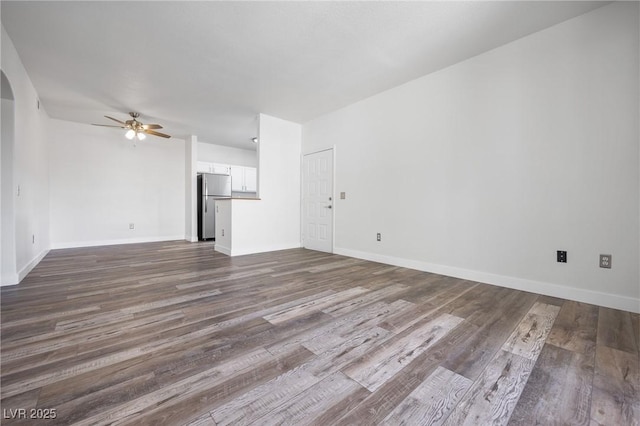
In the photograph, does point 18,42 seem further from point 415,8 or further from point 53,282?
point 415,8

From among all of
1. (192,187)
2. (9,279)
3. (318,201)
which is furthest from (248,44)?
(192,187)

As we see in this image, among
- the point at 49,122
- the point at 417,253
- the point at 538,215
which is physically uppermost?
the point at 49,122

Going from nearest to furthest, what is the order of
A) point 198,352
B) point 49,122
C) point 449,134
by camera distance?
point 198,352 → point 449,134 → point 49,122

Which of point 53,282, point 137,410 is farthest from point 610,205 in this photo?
point 53,282

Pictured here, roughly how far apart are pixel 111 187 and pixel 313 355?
6239mm

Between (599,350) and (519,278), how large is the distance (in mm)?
1181

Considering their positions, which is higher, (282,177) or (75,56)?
(75,56)

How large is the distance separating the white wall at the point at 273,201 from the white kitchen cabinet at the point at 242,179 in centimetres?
233

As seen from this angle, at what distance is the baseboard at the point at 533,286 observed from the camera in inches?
83.9

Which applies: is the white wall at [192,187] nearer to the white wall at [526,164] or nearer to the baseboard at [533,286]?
the white wall at [526,164]

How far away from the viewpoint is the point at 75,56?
2895mm

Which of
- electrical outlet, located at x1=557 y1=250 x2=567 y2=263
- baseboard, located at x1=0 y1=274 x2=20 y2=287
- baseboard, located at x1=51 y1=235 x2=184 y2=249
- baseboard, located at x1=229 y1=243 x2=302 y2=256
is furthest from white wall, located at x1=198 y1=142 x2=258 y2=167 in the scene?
electrical outlet, located at x1=557 y1=250 x2=567 y2=263

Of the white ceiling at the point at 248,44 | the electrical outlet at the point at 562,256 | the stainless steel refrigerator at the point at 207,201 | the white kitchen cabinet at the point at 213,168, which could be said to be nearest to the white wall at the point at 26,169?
the white ceiling at the point at 248,44

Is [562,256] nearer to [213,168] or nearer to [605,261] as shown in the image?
[605,261]
